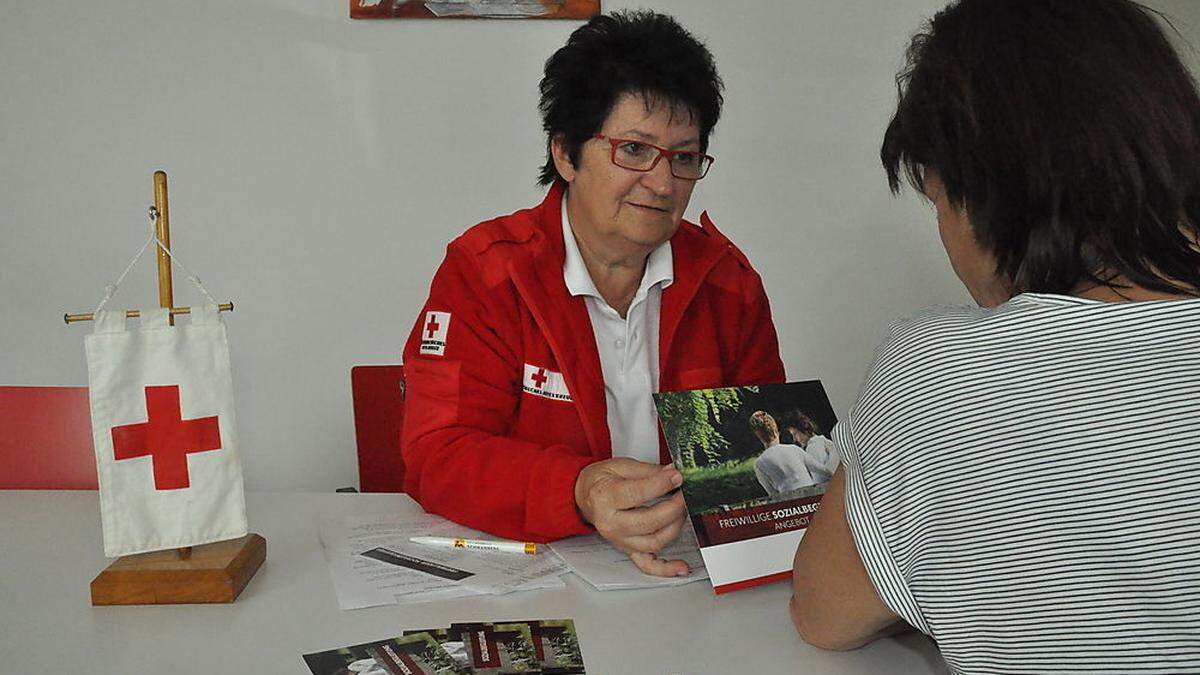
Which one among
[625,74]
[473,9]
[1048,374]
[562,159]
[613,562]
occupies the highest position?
[473,9]

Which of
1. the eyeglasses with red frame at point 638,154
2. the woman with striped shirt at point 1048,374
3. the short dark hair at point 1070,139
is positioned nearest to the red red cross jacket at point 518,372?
the eyeglasses with red frame at point 638,154

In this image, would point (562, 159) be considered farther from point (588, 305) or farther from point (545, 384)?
point (545, 384)

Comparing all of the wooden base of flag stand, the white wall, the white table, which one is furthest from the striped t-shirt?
the white wall

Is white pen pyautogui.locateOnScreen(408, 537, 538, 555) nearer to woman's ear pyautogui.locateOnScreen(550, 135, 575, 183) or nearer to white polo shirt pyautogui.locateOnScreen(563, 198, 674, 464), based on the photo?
white polo shirt pyautogui.locateOnScreen(563, 198, 674, 464)

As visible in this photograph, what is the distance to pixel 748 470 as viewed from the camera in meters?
1.41

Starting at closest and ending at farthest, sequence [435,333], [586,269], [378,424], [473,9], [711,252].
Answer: [435,333] → [586,269] → [711,252] → [378,424] → [473,9]

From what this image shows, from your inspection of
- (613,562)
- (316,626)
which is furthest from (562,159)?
(316,626)

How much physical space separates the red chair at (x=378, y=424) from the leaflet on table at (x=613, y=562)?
68 cm

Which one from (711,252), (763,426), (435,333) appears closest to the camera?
(763,426)

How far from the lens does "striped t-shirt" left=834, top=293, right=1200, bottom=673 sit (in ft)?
2.72

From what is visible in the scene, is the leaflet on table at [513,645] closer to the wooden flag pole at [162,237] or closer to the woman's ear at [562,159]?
the wooden flag pole at [162,237]

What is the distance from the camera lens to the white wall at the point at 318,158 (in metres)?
2.92

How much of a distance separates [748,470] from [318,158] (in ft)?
6.41

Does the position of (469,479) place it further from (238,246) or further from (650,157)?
(238,246)
